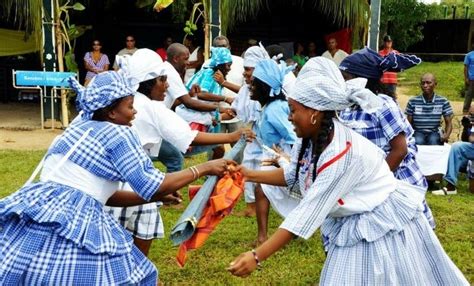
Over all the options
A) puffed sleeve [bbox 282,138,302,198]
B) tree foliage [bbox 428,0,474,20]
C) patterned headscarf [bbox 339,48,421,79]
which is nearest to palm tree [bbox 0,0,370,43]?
patterned headscarf [bbox 339,48,421,79]

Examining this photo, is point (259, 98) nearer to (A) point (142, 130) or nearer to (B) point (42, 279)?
(A) point (142, 130)

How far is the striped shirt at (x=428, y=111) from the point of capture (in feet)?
25.3

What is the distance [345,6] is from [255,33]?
4039 mm

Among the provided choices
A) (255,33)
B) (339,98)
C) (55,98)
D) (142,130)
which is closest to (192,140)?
(142,130)

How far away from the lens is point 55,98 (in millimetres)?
11320

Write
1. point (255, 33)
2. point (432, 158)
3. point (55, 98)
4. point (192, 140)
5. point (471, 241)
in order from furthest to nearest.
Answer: point (255, 33) → point (55, 98) → point (432, 158) → point (471, 241) → point (192, 140)

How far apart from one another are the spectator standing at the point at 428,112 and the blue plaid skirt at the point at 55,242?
5776mm

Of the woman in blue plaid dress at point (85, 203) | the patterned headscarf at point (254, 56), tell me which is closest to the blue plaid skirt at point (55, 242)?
the woman in blue plaid dress at point (85, 203)

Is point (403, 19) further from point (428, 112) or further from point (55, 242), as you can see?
point (55, 242)

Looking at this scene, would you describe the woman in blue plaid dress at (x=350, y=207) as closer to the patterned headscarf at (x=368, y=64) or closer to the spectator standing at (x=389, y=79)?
the patterned headscarf at (x=368, y=64)

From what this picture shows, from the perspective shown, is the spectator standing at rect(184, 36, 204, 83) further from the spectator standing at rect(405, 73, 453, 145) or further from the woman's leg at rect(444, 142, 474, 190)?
the woman's leg at rect(444, 142, 474, 190)

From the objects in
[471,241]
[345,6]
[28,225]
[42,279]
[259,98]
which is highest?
[345,6]

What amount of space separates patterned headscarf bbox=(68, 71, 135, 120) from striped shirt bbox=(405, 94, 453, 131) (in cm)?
557

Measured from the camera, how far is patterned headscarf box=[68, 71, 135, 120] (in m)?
2.86
